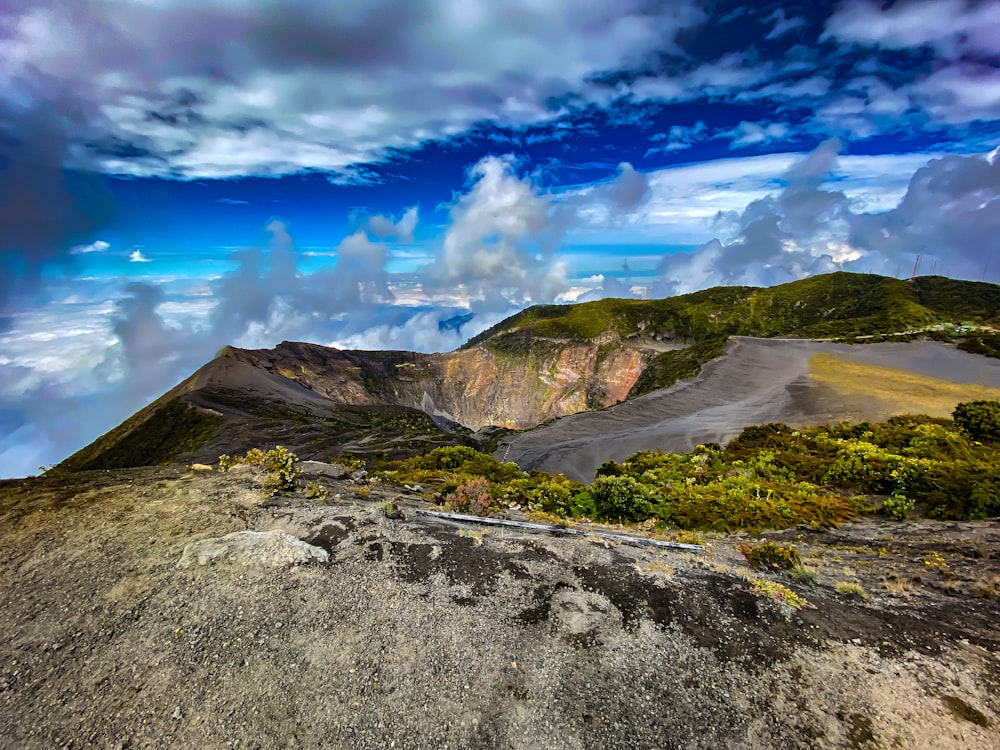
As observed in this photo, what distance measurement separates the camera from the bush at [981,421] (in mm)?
23172

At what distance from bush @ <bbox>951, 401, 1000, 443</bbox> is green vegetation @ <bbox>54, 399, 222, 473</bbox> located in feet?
254

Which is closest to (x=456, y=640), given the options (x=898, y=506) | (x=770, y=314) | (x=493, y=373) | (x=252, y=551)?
(x=252, y=551)

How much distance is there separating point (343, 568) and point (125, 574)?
4.57 metres

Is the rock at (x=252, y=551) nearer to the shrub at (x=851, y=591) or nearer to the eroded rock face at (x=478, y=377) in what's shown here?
the shrub at (x=851, y=591)

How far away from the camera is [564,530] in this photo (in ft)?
44.7

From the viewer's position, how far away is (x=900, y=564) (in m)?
11.2

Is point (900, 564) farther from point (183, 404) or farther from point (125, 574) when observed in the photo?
point (183, 404)

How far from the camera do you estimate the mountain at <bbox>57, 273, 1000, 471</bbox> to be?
231 feet

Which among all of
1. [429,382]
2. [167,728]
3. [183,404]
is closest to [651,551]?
[167,728]

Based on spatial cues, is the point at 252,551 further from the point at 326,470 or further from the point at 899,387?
the point at 899,387

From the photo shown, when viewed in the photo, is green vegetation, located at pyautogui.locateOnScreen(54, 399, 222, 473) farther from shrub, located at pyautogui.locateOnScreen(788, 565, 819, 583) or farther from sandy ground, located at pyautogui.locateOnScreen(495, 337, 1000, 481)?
shrub, located at pyautogui.locateOnScreen(788, 565, 819, 583)

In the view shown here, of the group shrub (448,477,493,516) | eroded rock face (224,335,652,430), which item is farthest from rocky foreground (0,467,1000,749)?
eroded rock face (224,335,652,430)

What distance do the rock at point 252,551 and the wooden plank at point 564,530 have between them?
4626 millimetres

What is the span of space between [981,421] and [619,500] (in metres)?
22.5
